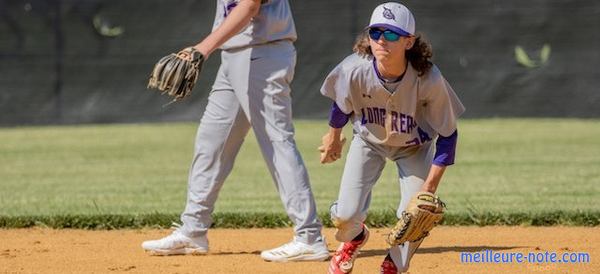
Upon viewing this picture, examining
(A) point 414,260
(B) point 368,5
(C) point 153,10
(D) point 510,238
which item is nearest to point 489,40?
(B) point 368,5

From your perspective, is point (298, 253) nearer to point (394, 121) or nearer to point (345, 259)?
point (345, 259)

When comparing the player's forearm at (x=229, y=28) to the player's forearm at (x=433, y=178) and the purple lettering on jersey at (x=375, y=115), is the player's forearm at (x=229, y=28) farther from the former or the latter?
the player's forearm at (x=433, y=178)

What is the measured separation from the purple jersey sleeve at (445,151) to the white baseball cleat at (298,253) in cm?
96

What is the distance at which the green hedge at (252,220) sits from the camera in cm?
677

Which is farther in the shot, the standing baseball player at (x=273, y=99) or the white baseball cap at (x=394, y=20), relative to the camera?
the standing baseball player at (x=273, y=99)

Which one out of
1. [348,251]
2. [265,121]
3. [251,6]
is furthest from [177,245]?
[251,6]

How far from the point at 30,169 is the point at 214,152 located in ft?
15.8

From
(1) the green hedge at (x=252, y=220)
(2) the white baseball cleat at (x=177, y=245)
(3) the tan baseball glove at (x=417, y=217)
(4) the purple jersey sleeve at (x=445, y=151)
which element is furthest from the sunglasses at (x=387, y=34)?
(1) the green hedge at (x=252, y=220)

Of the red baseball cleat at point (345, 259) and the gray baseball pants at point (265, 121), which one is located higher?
the gray baseball pants at point (265, 121)

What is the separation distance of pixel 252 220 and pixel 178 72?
6.15ft

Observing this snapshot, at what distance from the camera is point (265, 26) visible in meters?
5.39

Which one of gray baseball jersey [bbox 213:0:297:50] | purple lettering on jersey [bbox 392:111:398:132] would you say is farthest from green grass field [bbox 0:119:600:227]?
purple lettering on jersey [bbox 392:111:398:132]

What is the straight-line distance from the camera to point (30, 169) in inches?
392

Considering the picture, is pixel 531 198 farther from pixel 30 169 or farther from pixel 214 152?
pixel 30 169
